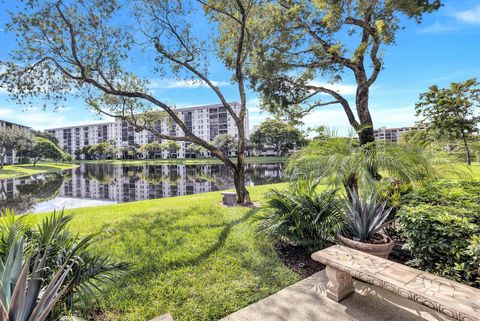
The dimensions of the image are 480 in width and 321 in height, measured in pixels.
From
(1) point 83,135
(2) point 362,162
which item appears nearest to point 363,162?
(2) point 362,162

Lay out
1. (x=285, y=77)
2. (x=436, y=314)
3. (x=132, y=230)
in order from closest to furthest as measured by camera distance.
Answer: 1. (x=436, y=314)
2. (x=132, y=230)
3. (x=285, y=77)

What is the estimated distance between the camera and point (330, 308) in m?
2.68

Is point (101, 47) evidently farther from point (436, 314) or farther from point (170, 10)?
point (436, 314)

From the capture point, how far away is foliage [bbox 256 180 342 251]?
3.87 meters

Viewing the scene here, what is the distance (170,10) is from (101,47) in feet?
8.83

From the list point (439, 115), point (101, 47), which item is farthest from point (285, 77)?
point (439, 115)

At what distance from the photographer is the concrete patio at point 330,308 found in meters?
2.53

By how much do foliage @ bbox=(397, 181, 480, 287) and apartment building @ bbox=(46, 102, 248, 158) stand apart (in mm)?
59893

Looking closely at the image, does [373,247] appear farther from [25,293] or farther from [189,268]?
[25,293]

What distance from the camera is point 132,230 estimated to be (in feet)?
17.8

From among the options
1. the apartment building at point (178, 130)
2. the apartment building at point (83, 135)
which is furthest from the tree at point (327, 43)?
the apartment building at point (83, 135)

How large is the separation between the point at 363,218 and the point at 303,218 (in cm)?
99

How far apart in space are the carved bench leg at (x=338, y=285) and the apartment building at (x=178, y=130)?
6031cm

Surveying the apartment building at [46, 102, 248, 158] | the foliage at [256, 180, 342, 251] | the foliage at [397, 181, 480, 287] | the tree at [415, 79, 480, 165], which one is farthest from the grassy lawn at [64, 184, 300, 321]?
the apartment building at [46, 102, 248, 158]
